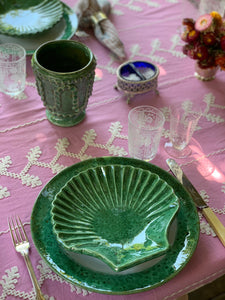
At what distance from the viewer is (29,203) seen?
2.72ft

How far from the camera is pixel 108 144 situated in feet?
3.18

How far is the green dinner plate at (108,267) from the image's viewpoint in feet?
2.15

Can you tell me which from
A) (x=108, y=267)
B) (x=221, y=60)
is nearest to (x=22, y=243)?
(x=108, y=267)

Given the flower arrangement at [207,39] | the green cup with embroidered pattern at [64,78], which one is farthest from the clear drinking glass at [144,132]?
the flower arrangement at [207,39]

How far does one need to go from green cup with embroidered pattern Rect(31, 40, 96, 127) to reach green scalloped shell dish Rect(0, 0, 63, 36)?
23 centimetres

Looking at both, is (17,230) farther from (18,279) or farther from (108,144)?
(108,144)

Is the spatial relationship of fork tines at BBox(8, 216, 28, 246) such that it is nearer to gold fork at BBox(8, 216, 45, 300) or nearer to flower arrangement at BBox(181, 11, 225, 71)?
gold fork at BBox(8, 216, 45, 300)

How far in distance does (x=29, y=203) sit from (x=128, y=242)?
9.3 inches

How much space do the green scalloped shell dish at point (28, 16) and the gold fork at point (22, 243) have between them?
2.02 ft

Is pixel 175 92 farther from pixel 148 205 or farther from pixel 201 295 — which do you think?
pixel 201 295

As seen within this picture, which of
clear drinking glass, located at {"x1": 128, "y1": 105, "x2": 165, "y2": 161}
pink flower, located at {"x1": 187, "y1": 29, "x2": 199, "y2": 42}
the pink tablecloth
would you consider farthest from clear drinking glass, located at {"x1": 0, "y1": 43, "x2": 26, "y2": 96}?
pink flower, located at {"x1": 187, "y1": 29, "x2": 199, "y2": 42}

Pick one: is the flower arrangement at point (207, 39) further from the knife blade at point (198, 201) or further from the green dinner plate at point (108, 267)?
the green dinner plate at point (108, 267)

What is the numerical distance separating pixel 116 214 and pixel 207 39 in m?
0.56

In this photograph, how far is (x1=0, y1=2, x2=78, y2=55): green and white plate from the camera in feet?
3.88
